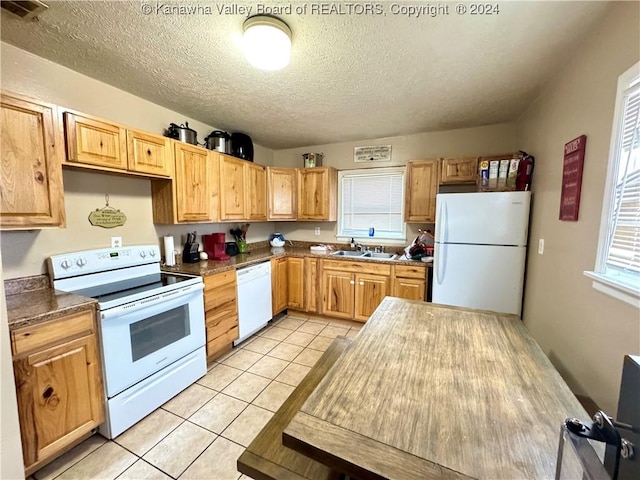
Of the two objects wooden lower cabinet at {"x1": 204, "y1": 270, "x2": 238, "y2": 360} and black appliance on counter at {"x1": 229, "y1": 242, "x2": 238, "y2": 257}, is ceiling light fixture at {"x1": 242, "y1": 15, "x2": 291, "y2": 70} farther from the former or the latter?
black appliance on counter at {"x1": 229, "y1": 242, "x2": 238, "y2": 257}

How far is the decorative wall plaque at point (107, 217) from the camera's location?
2.07 meters

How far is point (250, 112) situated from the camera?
2.64 metres

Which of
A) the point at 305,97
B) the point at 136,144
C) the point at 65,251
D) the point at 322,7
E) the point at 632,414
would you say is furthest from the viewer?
the point at 305,97

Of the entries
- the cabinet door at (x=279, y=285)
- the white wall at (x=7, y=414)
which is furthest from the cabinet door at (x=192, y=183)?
the white wall at (x=7, y=414)

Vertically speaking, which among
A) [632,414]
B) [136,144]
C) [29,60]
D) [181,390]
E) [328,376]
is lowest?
[181,390]

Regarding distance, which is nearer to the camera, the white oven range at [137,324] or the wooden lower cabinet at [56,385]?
the wooden lower cabinet at [56,385]

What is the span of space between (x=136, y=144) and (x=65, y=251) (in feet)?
3.08

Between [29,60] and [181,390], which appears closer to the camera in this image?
[29,60]

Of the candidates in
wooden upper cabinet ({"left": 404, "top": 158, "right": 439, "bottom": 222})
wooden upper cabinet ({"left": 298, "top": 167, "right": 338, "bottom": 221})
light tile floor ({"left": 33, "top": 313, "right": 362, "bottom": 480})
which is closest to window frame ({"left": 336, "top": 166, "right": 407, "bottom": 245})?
wooden upper cabinet ({"left": 298, "top": 167, "right": 338, "bottom": 221})

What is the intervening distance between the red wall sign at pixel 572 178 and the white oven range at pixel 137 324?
2612 millimetres

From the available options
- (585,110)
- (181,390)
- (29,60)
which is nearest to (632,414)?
(585,110)

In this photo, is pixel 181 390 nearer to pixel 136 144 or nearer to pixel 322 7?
pixel 136 144

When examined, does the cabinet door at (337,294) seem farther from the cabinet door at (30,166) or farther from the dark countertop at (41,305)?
the cabinet door at (30,166)

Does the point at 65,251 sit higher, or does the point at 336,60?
the point at 336,60
